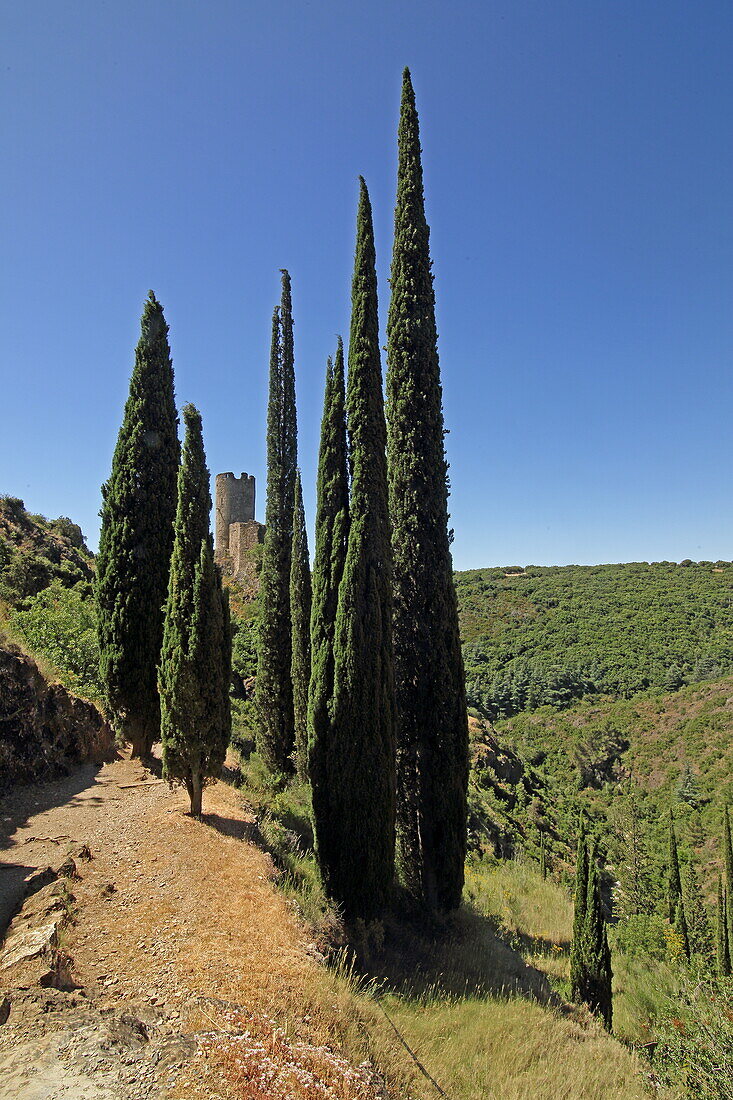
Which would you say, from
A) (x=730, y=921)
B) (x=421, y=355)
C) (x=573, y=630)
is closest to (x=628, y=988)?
(x=730, y=921)

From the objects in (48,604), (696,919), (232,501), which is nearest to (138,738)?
(48,604)

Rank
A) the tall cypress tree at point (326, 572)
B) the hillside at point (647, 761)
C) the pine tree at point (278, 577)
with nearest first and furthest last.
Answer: the tall cypress tree at point (326, 572) < the pine tree at point (278, 577) < the hillside at point (647, 761)

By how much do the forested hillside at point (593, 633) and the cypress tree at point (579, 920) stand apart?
48.5m

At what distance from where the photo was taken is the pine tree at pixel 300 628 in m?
13.6

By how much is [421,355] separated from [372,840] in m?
9.22

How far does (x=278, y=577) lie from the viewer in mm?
15898

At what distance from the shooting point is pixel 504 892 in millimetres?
14312

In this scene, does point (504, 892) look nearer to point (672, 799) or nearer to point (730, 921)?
point (730, 921)

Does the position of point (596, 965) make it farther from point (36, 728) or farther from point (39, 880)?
point (36, 728)

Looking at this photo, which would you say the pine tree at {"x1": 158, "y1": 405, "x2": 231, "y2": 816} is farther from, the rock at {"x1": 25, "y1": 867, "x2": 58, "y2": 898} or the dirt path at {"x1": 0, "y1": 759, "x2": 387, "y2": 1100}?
the rock at {"x1": 25, "y1": 867, "x2": 58, "y2": 898}

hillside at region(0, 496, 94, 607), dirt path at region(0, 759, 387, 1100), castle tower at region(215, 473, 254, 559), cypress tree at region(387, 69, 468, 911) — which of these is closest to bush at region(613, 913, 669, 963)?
cypress tree at region(387, 69, 468, 911)

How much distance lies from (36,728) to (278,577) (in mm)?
7431

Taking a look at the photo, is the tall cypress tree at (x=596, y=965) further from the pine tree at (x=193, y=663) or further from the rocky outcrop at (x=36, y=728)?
the rocky outcrop at (x=36, y=728)

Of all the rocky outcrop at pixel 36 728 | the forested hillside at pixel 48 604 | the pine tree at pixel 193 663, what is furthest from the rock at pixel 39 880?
the forested hillside at pixel 48 604
